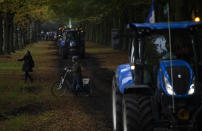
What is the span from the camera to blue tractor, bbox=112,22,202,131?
328 inches

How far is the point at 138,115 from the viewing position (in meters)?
8.30

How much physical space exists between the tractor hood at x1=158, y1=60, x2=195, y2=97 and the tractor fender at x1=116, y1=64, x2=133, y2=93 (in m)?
1.13

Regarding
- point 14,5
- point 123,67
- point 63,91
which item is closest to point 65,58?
point 14,5

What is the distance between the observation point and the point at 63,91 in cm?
1934

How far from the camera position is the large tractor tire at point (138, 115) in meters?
8.24

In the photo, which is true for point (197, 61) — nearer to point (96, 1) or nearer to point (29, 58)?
point (29, 58)

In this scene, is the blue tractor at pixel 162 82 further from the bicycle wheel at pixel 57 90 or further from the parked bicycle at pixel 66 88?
the bicycle wheel at pixel 57 90

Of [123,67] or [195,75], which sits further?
[123,67]

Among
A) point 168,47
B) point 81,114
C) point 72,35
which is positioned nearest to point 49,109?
point 81,114

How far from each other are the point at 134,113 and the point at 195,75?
64.2 inches

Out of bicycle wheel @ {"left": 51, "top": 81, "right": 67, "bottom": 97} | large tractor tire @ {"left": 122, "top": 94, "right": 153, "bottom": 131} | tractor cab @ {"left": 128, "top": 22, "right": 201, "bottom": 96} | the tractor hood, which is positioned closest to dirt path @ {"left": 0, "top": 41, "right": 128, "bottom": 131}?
bicycle wheel @ {"left": 51, "top": 81, "right": 67, "bottom": 97}

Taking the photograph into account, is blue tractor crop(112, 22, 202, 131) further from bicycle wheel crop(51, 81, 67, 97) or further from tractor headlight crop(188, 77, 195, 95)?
bicycle wheel crop(51, 81, 67, 97)

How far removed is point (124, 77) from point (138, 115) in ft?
6.39

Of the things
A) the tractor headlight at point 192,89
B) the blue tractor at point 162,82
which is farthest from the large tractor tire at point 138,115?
the tractor headlight at point 192,89
